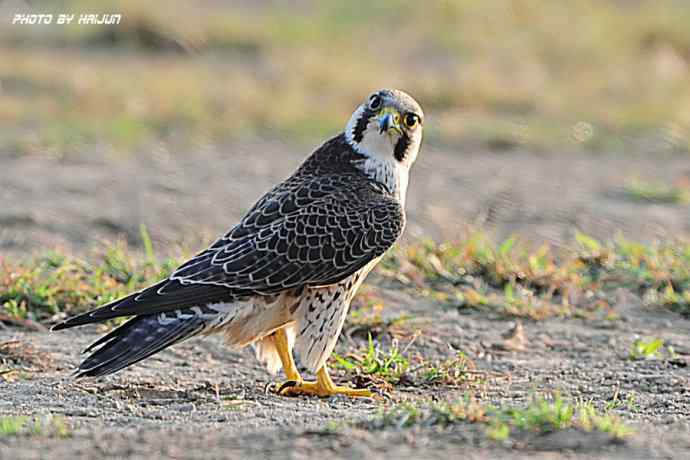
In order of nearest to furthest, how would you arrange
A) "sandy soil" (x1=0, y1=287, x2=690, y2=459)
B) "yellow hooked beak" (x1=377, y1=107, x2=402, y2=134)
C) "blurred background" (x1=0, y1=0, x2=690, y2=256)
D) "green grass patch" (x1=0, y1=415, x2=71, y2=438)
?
"sandy soil" (x1=0, y1=287, x2=690, y2=459)
"green grass patch" (x1=0, y1=415, x2=71, y2=438)
"yellow hooked beak" (x1=377, y1=107, x2=402, y2=134)
"blurred background" (x1=0, y1=0, x2=690, y2=256)

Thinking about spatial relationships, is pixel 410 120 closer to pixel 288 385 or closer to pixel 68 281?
pixel 288 385

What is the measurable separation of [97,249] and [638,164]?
215 inches

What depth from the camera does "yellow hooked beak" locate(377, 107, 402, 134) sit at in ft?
18.2

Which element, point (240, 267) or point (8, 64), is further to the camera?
point (8, 64)

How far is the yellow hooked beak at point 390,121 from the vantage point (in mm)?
5562

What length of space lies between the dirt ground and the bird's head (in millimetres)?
950

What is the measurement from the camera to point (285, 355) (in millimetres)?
5395

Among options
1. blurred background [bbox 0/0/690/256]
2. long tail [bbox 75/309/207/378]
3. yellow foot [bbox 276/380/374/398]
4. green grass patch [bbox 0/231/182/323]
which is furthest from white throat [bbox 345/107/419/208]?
blurred background [bbox 0/0/690/256]

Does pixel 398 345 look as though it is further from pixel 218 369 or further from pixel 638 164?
pixel 638 164

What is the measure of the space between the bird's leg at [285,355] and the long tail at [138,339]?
414 mm

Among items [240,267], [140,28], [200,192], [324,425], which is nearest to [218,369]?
[240,267]

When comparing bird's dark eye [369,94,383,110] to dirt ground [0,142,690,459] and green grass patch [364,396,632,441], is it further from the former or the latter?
green grass patch [364,396,632,441]

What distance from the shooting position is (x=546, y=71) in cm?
1511

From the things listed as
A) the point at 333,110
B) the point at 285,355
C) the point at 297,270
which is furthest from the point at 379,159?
the point at 333,110
